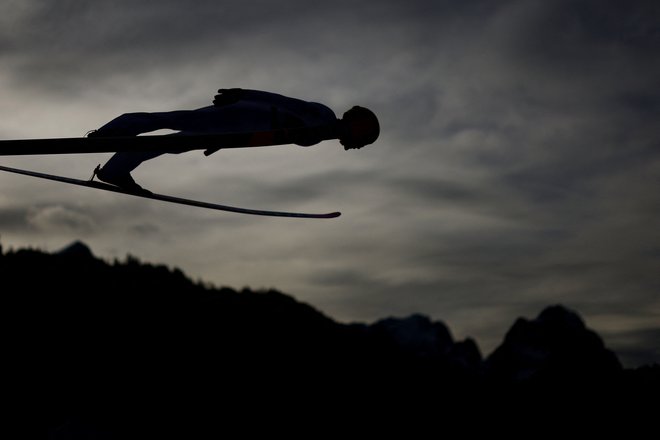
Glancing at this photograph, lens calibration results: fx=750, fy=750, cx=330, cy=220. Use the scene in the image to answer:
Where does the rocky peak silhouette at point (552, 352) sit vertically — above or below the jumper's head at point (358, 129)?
below

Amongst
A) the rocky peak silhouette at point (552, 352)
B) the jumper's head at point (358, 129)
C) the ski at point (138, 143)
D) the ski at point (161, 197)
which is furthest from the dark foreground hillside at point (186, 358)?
the rocky peak silhouette at point (552, 352)

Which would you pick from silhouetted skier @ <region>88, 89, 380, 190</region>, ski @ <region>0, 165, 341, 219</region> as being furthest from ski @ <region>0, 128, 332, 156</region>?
ski @ <region>0, 165, 341, 219</region>

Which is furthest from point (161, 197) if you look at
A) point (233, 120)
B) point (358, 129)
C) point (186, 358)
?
point (186, 358)

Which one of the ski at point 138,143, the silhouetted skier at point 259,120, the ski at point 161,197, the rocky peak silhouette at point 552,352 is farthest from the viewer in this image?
the rocky peak silhouette at point 552,352

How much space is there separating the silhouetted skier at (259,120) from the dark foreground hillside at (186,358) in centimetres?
2056

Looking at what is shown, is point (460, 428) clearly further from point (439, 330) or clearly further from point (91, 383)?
point (439, 330)

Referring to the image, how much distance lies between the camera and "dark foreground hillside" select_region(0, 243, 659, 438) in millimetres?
30484

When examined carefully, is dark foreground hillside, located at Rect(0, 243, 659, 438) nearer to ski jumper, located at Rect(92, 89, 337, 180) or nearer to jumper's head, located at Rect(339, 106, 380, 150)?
ski jumper, located at Rect(92, 89, 337, 180)

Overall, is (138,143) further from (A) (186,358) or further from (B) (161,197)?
(A) (186,358)

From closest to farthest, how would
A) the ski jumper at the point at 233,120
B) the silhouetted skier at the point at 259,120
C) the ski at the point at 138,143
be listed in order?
the ski at the point at 138,143 < the ski jumper at the point at 233,120 < the silhouetted skier at the point at 259,120

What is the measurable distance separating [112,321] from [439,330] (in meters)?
94.1

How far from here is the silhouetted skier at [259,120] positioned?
25.5 ft

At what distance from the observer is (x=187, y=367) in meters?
34.5

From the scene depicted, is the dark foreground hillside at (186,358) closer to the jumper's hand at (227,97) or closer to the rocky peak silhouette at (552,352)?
the jumper's hand at (227,97)
